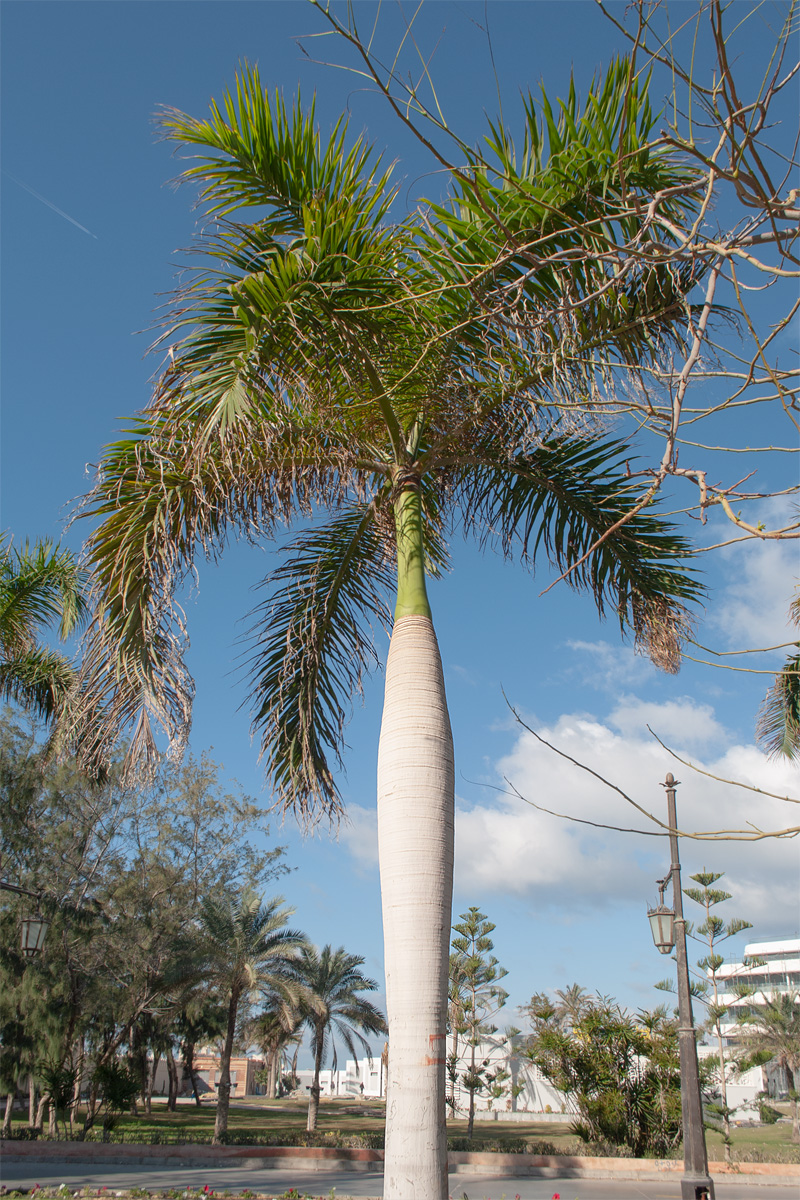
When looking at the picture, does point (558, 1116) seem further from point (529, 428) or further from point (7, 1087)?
point (529, 428)

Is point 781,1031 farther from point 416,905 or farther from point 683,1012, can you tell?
point 416,905

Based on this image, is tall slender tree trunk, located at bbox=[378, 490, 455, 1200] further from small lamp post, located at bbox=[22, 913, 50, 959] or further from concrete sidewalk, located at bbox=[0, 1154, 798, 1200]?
concrete sidewalk, located at bbox=[0, 1154, 798, 1200]

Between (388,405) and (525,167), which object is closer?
(525,167)

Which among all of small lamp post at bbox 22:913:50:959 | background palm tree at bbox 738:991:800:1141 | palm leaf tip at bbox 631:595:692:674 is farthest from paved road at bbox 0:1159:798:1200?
background palm tree at bbox 738:991:800:1141

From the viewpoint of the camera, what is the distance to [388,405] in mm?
5180

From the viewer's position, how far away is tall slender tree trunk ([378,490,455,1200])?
3.86m

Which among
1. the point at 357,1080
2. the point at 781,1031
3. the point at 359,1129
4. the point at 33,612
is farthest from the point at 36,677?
the point at 357,1080

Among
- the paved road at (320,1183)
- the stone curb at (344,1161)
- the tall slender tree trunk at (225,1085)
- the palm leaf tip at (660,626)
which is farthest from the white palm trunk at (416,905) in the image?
the tall slender tree trunk at (225,1085)

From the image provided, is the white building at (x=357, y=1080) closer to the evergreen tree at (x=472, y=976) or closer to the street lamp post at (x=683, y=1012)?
the evergreen tree at (x=472, y=976)

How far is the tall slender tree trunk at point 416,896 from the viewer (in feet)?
12.6

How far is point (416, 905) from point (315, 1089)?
2547cm

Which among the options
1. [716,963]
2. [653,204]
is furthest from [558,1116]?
[653,204]

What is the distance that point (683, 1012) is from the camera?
9.38 metres

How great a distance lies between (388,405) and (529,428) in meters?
0.98
